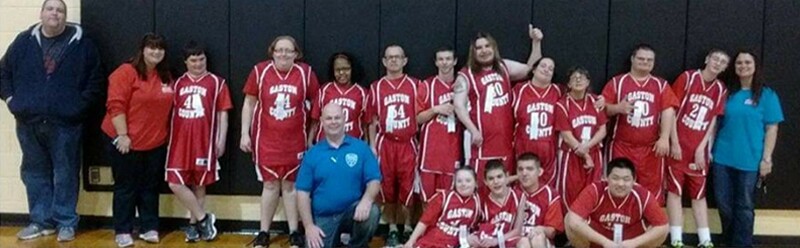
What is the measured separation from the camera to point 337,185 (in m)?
4.52

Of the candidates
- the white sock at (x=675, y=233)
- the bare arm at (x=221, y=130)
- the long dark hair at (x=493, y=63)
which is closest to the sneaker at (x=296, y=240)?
the bare arm at (x=221, y=130)

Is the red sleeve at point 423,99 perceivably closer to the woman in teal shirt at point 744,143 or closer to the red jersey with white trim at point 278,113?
the red jersey with white trim at point 278,113

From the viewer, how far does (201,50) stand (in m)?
5.12

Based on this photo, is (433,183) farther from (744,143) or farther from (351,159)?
(744,143)

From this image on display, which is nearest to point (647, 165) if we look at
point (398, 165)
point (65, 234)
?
point (398, 165)

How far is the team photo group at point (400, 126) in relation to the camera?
4855 mm

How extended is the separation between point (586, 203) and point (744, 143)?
1.28 m

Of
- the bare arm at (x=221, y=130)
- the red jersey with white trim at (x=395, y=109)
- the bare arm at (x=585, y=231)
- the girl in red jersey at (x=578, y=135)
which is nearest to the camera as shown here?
the bare arm at (x=585, y=231)

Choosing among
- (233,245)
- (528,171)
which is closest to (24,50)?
(233,245)

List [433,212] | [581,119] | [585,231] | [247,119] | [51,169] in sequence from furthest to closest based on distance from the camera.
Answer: [51,169]
[247,119]
[581,119]
[433,212]
[585,231]

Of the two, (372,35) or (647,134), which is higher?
(372,35)

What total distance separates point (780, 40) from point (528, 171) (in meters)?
1.96

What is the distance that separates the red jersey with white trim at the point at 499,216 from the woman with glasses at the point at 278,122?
1271mm

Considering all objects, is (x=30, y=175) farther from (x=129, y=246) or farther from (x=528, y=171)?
(x=528, y=171)
